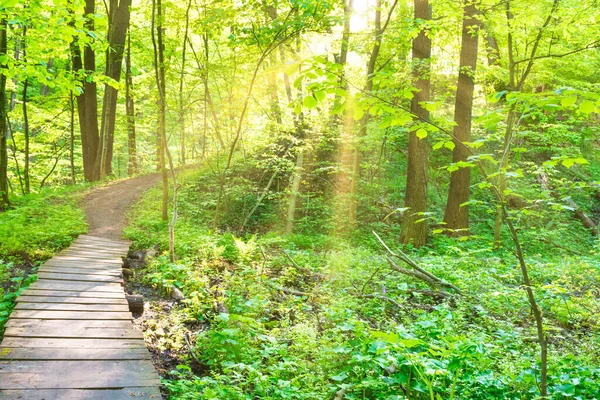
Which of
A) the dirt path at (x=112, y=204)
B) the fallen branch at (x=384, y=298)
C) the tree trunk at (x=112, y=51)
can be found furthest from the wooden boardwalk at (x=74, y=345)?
the tree trunk at (x=112, y=51)

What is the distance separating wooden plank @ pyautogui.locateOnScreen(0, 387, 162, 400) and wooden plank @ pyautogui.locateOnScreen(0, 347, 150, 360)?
571 millimetres

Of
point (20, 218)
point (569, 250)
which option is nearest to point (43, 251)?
point (20, 218)

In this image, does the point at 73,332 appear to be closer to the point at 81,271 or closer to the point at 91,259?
the point at 81,271

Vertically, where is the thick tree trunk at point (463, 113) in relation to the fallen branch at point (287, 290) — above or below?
above

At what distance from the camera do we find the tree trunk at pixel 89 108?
53.0 ft

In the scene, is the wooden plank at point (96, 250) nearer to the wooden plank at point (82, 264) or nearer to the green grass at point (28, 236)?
the green grass at point (28, 236)

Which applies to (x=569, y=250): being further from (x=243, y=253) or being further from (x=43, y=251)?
(x=43, y=251)

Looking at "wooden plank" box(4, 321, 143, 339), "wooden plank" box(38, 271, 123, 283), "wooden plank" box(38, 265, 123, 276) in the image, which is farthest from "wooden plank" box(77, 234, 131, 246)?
"wooden plank" box(4, 321, 143, 339)

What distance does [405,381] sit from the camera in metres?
3.32

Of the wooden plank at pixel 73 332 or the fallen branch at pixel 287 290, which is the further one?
the fallen branch at pixel 287 290

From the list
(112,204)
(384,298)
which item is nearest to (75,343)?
(384,298)

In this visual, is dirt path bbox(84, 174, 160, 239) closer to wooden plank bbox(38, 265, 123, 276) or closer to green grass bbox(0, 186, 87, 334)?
green grass bbox(0, 186, 87, 334)

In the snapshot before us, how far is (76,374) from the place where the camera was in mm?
3521

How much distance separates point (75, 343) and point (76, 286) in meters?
2.00
